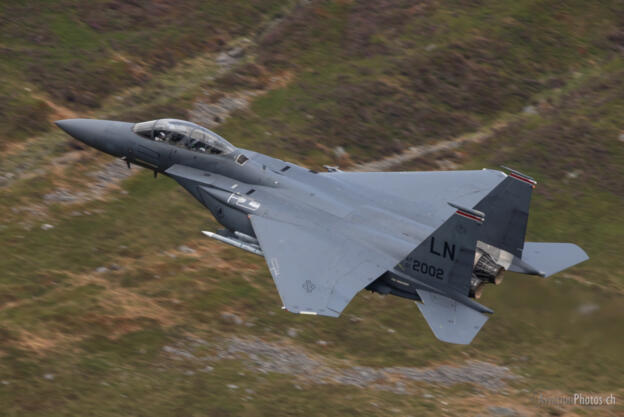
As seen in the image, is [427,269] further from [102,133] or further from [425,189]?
[102,133]

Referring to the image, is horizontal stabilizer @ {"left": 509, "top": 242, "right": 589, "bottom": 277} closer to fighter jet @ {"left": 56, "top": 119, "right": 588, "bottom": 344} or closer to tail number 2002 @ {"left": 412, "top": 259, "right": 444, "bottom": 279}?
fighter jet @ {"left": 56, "top": 119, "right": 588, "bottom": 344}

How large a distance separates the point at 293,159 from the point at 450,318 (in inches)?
608

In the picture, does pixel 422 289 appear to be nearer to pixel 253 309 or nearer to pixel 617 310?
pixel 253 309

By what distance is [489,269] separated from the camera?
2548 cm

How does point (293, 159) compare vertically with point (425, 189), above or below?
above

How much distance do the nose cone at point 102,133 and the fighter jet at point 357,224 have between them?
0.05 meters

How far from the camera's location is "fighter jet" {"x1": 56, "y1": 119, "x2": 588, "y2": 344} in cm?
2434

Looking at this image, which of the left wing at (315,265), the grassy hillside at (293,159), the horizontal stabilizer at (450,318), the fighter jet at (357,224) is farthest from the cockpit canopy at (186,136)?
the horizontal stabilizer at (450,318)

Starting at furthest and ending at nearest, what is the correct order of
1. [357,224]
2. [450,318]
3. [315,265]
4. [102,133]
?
[102,133]
[357,224]
[315,265]
[450,318]

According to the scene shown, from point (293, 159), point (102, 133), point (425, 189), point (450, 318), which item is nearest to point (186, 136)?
point (102, 133)

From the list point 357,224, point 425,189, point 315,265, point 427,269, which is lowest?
point 315,265

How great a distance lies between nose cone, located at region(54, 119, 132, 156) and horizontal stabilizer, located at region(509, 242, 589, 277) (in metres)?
14.6

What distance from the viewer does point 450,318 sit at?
24250 millimetres

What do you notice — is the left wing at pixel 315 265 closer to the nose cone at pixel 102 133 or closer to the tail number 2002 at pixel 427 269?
the tail number 2002 at pixel 427 269
